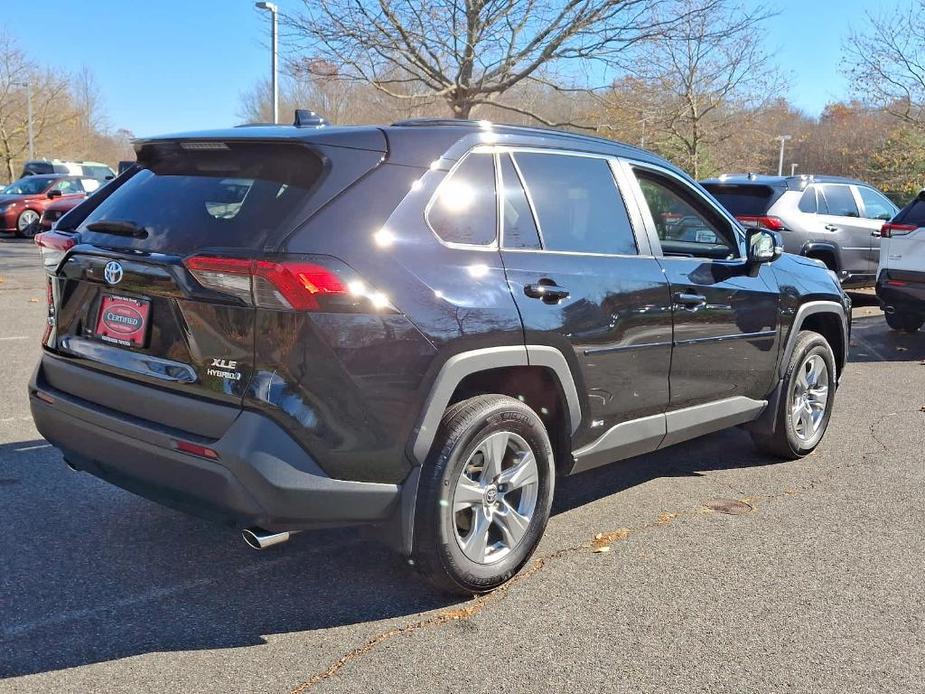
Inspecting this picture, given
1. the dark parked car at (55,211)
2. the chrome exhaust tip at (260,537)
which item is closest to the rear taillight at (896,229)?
the chrome exhaust tip at (260,537)

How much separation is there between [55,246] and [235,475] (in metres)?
1.54

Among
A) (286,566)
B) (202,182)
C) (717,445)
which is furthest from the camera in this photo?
(717,445)

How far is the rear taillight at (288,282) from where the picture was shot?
112 inches

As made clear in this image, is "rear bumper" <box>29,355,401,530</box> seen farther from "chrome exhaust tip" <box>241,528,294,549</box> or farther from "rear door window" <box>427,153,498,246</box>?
"rear door window" <box>427,153,498,246</box>

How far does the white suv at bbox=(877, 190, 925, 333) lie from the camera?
9445mm

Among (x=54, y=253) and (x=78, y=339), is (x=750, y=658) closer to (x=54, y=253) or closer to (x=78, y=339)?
(x=78, y=339)

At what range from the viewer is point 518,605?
3.38m

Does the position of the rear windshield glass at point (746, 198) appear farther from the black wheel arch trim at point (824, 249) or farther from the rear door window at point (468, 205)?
the rear door window at point (468, 205)

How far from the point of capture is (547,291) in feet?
11.7

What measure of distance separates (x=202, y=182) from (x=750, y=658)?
266cm

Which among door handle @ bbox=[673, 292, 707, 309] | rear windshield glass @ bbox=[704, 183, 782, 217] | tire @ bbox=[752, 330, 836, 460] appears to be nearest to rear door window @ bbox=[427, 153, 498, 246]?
door handle @ bbox=[673, 292, 707, 309]

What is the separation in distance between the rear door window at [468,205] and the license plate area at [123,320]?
1.11 m

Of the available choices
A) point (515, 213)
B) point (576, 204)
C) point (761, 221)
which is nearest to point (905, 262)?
point (761, 221)

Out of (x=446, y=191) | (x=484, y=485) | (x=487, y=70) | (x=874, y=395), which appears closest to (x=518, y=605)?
(x=484, y=485)
